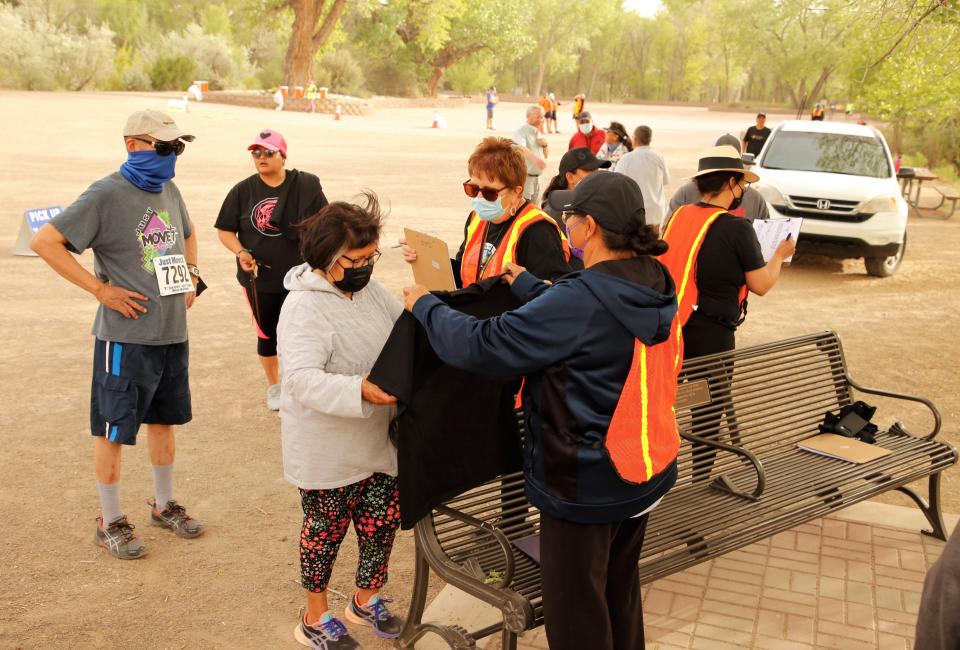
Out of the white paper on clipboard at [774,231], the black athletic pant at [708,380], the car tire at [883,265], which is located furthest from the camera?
the car tire at [883,265]

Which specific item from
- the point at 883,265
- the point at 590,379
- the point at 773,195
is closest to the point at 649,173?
the point at 773,195

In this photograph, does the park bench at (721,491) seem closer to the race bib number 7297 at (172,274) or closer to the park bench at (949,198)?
the race bib number 7297 at (172,274)

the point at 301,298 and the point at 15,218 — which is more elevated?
the point at 301,298

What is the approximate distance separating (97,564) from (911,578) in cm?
407

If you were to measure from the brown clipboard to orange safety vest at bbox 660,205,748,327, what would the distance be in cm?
149

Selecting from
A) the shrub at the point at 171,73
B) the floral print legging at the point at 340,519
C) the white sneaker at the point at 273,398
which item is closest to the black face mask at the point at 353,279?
the floral print legging at the point at 340,519

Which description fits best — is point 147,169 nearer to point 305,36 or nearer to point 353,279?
point 353,279

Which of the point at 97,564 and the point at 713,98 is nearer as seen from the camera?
the point at 97,564

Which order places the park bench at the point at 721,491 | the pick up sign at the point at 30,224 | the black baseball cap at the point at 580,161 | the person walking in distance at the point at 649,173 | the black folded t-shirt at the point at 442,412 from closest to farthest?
the black folded t-shirt at the point at 442,412 → the park bench at the point at 721,491 → the black baseball cap at the point at 580,161 → the person walking in distance at the point at 649,173 → the pick up sign at the point at 30,224

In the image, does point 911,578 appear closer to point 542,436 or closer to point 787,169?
point 542,436

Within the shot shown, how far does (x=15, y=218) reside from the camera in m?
13.7

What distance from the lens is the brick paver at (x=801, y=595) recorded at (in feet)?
13.1

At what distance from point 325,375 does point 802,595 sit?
8.50ft

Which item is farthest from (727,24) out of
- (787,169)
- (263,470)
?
(263,470)
